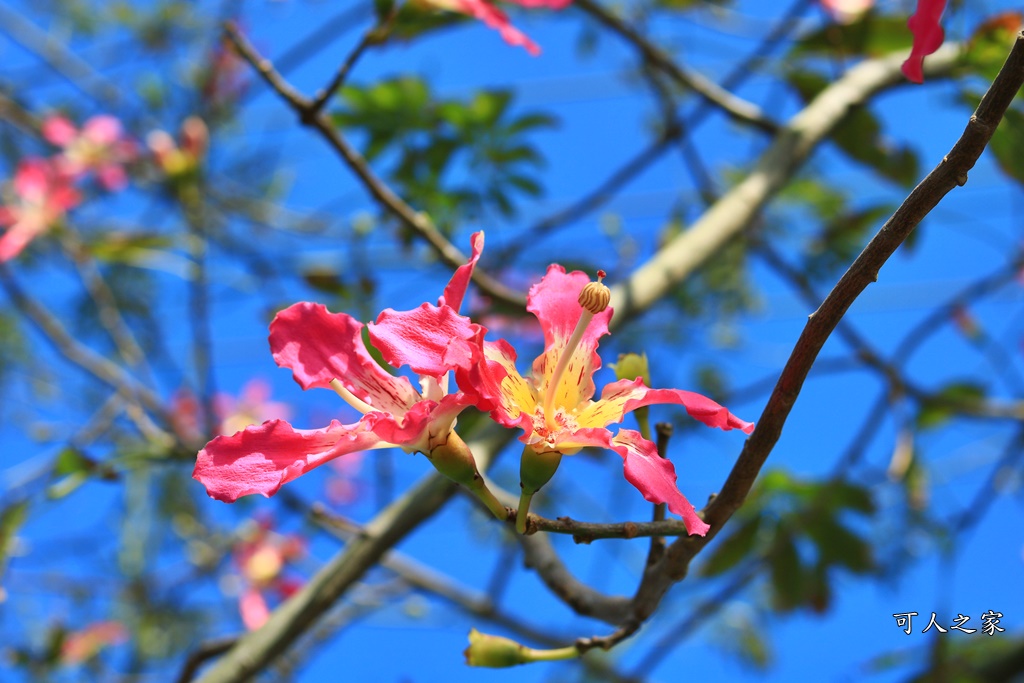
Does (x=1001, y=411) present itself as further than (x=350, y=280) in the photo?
Yes

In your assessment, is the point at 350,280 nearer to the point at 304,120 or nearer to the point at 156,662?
the point at 304,120

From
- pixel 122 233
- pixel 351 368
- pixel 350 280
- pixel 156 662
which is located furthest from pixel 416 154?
pixel 156 662

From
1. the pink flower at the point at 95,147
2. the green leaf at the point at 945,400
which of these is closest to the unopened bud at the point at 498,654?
the green leaf at the point at 945,400

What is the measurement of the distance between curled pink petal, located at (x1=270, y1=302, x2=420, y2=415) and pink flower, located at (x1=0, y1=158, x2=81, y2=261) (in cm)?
160

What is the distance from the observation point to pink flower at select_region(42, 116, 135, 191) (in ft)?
7.44

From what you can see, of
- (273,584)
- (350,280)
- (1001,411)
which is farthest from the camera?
(273,584)

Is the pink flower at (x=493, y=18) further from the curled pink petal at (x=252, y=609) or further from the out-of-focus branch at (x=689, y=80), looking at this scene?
the curled pink petal at (x=252, y=609)

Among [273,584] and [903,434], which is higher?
[903,434]

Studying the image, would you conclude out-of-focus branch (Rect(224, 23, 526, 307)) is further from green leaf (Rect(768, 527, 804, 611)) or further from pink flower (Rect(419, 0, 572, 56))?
green leaf (Rect(768, 527, 804, 611))

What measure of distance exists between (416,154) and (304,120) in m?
0.63

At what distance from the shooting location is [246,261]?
1996 mm

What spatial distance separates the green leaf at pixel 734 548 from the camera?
160 cm

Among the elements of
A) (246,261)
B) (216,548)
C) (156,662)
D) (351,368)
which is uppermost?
(246,261)

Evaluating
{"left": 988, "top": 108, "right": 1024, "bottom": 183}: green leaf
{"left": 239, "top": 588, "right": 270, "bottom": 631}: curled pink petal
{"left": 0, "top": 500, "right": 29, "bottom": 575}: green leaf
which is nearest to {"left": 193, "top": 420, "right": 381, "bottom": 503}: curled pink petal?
{"left": 0, "top": 500, "right": 29, "bottom": 575}: green leaf
